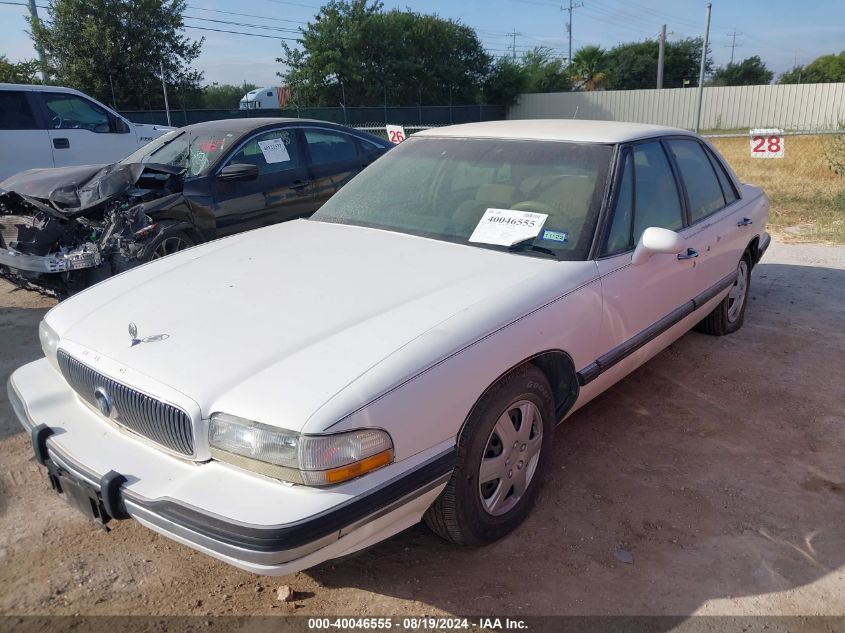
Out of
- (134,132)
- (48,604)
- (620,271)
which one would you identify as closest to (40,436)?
(48,604)

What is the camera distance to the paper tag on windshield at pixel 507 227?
3133 mm

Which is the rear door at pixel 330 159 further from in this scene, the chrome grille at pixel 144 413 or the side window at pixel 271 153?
the chrome grille at pixel 144 413

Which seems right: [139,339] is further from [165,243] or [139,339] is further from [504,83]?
[504,83]

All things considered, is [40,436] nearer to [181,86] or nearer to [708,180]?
[708,180]

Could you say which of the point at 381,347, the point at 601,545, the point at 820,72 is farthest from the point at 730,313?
the point at 820,72

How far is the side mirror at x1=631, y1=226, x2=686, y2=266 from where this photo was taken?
120 inches

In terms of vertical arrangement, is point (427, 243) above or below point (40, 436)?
above

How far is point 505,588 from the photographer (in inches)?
101

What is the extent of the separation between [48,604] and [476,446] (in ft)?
5.64

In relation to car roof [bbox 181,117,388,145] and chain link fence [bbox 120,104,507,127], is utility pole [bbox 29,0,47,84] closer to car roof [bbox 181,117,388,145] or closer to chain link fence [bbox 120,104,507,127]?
chain link fence [bbox 120,104,507,127]

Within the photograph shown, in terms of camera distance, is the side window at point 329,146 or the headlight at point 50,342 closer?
the headlight at point 50,342

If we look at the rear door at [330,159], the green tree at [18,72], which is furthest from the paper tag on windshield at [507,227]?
the green tree at [18,72]

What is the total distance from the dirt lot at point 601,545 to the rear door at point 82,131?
A: 6.41m

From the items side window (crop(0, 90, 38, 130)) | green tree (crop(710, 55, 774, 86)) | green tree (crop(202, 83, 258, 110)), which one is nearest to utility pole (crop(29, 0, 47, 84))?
green tree (crop(202, 83, 258, 110))
